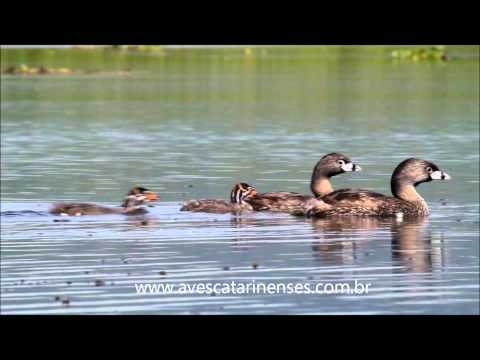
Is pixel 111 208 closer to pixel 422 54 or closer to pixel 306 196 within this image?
pixel 306 196

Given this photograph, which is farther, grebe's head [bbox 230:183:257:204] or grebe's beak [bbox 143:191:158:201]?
grebe's head [bbox 230:183:257:204]

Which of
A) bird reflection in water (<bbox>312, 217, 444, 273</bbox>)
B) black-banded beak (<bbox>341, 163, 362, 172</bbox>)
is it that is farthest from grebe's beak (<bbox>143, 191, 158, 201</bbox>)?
black-banded beak (<bbox>341, 163, 362, 172</bbox>)

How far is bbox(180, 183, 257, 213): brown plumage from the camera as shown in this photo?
61.6 ft

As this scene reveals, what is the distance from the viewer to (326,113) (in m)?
37.2

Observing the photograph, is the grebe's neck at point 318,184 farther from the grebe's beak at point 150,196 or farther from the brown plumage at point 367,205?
the grebe's beak at point 150,196

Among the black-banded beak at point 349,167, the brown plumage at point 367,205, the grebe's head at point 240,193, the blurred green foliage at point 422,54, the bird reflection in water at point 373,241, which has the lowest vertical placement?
the bird reflection in water at point 373,241

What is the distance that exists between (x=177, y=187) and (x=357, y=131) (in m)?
10.6

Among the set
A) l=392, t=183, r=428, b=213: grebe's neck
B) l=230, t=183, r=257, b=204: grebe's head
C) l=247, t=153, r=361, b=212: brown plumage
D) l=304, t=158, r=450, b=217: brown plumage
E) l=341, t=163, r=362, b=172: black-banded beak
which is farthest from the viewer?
l=341, t=163, r=362, b=172: black-banded beak

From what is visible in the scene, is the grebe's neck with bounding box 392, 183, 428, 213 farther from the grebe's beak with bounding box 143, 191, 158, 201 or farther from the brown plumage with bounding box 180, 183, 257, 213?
the grebe's beak with bounding box 143, 191, 158, 201

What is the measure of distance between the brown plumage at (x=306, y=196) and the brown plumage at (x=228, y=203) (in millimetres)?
93

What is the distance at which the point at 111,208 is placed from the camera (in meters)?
18.9

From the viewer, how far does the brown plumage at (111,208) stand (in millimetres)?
18469

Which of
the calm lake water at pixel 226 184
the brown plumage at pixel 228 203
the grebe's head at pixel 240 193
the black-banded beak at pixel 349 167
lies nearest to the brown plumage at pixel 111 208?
the calm lake water at pixel 226 184

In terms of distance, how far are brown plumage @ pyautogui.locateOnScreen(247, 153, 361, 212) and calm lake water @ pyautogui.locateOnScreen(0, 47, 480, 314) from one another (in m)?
0.37
